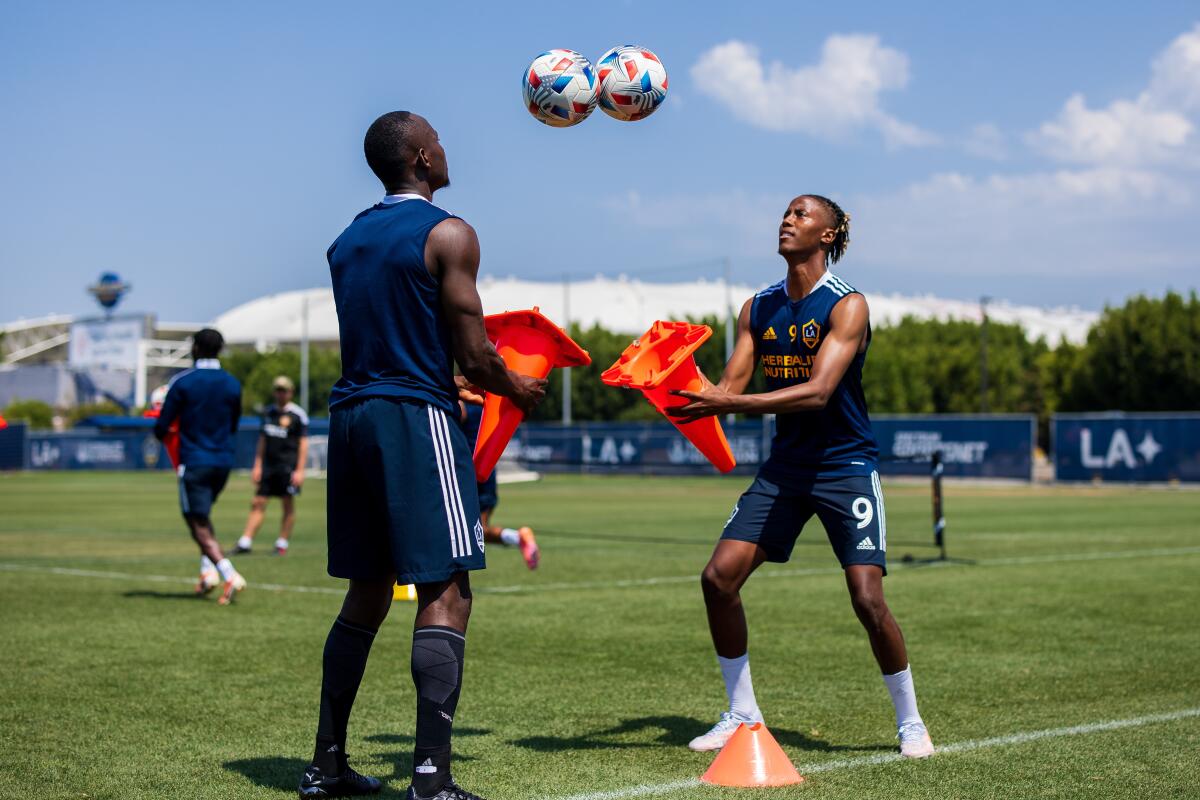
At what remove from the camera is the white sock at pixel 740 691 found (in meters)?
6.45

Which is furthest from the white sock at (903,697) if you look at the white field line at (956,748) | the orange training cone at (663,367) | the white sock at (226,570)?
the white sock at (226,570)

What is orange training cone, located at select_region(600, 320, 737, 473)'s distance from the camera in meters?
5.98

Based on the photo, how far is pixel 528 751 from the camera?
621 centimetres

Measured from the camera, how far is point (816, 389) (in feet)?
19.6

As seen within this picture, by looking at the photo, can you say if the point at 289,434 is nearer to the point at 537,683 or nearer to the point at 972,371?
the point at 537,683

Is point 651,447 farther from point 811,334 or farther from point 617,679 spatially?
point 811,334

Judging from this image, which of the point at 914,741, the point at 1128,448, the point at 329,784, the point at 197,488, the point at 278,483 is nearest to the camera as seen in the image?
the point at 329,784

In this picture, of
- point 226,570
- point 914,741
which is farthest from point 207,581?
point 914,741

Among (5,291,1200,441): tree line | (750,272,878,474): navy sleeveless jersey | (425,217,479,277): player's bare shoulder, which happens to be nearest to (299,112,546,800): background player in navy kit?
(425,217,479,277): player's bare shoulder

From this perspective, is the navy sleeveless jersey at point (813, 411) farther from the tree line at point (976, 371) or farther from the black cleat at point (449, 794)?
the tree line at point (976, 371)

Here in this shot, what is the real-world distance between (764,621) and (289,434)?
359 inches

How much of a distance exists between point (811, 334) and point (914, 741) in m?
1.88

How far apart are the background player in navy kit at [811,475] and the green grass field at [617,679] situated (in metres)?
0.48

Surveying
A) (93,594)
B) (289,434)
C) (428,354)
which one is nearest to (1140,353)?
(289,434)
